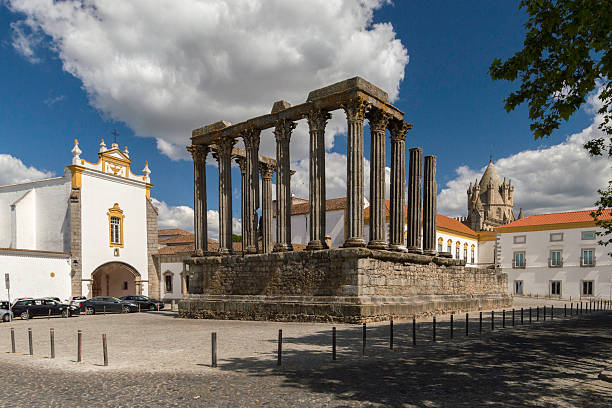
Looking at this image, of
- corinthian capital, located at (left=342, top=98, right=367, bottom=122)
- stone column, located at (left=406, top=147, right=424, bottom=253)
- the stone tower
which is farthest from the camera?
the stone tower

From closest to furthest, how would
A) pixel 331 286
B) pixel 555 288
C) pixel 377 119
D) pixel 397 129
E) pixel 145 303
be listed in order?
pixel 331 286, pixel 377 119, pixel 397 129, pixel 145 303, pixel 555 288

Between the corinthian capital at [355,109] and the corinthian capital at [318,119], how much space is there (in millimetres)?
1387

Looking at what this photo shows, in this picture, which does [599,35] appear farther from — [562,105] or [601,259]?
[601,259]

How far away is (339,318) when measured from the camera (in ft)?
55.4

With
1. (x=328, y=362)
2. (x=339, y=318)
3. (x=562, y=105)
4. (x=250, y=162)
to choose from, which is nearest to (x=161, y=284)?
(x=250, y=162)

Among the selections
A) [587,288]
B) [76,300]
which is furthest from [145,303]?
[587,288]

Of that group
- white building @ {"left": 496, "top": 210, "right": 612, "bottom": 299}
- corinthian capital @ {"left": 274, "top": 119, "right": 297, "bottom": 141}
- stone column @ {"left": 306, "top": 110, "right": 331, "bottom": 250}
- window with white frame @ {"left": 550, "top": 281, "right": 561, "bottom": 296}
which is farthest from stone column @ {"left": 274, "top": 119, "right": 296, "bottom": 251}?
window with white frame @ {"left": 550, "top": 281, "right": 561, "bottom": 296}

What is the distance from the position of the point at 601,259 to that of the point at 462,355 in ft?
132

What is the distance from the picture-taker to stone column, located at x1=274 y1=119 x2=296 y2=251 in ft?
69.0

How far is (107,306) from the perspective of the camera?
29969 millimetres

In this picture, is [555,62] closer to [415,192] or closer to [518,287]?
[415,192]

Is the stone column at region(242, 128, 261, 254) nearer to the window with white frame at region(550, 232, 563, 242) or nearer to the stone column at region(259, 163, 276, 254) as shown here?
the stone column at region(259, 163, 276, 254)

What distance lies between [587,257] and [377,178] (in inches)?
1351

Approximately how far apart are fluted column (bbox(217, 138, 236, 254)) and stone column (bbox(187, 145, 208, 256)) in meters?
1.43
